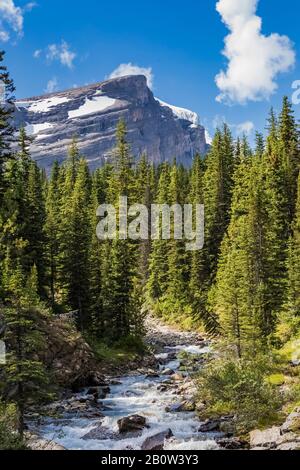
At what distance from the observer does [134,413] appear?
80.7 ft

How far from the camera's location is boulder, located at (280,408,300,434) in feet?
62.8

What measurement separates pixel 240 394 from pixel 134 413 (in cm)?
516

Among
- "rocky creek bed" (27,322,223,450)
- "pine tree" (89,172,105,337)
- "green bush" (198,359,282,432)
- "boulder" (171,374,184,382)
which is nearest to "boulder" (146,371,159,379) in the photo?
"rocky creek bed" (27,322,223,450)

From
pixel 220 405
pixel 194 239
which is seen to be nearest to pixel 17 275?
pixel 220 405

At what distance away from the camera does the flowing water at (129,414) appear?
65.5 feet

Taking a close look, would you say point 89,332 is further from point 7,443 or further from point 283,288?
point 7,443

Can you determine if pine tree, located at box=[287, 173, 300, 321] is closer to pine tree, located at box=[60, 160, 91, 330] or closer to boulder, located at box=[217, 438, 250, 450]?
pine tree, located at box=[60, 160, 91, 330]

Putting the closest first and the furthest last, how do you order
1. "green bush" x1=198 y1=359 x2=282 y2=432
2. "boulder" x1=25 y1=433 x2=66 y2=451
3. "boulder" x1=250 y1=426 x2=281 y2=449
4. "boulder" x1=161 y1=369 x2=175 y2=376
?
"boulder" x1=25 y1=433 x2=66 y2=451
"boulder" x1=250 y1=426 x2=281 y2=449
"green bush" x1=198 y1=359 x2=282 y2=432
"boulder" x1=161 y1=369 x2=175 y2=376

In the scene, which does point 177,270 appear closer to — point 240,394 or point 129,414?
point 129,414

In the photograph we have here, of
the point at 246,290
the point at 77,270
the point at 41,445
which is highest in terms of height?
the point at 77,270

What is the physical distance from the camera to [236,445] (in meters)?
19.1

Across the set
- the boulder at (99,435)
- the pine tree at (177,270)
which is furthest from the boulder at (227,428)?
the pine tree at (177,270)

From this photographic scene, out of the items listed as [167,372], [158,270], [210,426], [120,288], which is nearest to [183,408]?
[210,426]

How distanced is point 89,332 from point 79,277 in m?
4.71
